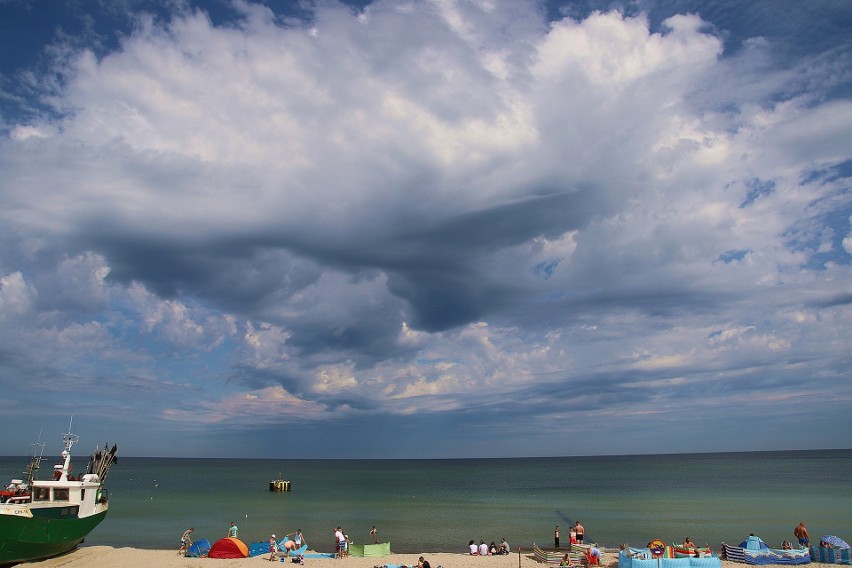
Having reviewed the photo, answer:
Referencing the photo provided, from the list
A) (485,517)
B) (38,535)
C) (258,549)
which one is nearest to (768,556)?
(258,549)

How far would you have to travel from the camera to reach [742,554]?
28.8m

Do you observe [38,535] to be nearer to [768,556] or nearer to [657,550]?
[657,550]

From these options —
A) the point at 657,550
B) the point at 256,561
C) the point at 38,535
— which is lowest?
the point at 256,561

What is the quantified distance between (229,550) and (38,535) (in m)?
9.02

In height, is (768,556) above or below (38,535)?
below

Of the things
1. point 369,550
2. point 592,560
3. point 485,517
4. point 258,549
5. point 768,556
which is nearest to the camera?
point 592,560

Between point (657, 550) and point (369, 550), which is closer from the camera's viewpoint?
point (657, 550)

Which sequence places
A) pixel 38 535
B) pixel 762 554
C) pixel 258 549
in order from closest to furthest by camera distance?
pixel 38 535
pixel 762 554
pixel 258 549

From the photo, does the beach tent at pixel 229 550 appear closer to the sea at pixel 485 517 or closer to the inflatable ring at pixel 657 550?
the sea at pixel 485 517

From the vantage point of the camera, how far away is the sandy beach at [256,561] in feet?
94.6

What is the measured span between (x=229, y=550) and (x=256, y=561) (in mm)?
1854

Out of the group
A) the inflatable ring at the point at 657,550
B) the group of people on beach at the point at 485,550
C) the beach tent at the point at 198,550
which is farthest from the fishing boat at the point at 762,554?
the beach tent at the point at 198,550

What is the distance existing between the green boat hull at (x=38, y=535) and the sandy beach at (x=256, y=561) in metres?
0.67

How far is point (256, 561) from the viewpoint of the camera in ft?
97.1
